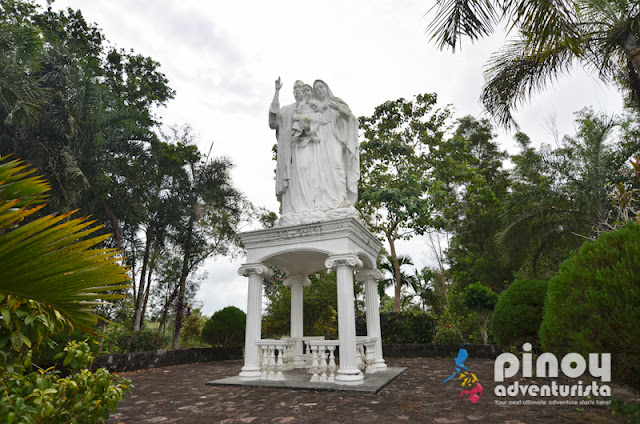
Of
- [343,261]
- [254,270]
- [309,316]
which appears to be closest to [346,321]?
[343,261]

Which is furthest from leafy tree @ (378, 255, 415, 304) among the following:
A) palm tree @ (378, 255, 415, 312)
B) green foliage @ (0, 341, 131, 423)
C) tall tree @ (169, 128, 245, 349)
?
green foliage @ (0, 341, 131, 423)

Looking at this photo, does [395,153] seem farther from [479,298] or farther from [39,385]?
[39,385]

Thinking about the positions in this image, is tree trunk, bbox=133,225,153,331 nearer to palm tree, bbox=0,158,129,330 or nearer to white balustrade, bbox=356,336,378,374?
white balustrade, bbox=356,336,378,374

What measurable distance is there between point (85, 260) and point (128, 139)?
15.0m

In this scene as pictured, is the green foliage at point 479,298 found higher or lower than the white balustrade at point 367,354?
higher

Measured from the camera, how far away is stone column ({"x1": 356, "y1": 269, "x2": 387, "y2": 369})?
26.0 feet

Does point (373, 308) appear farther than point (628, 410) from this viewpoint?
Yes

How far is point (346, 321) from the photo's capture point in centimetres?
645

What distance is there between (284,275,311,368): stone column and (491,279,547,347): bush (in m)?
4.55

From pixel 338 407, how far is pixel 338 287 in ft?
7.01

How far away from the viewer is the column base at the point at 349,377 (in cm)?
604

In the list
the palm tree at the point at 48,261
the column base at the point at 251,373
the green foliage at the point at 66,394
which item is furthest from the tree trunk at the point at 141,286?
the palm tree at the point at 48,261

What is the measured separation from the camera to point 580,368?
368cm

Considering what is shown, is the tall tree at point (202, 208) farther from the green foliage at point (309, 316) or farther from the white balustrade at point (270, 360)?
the white balustrade at point (270, 360)
